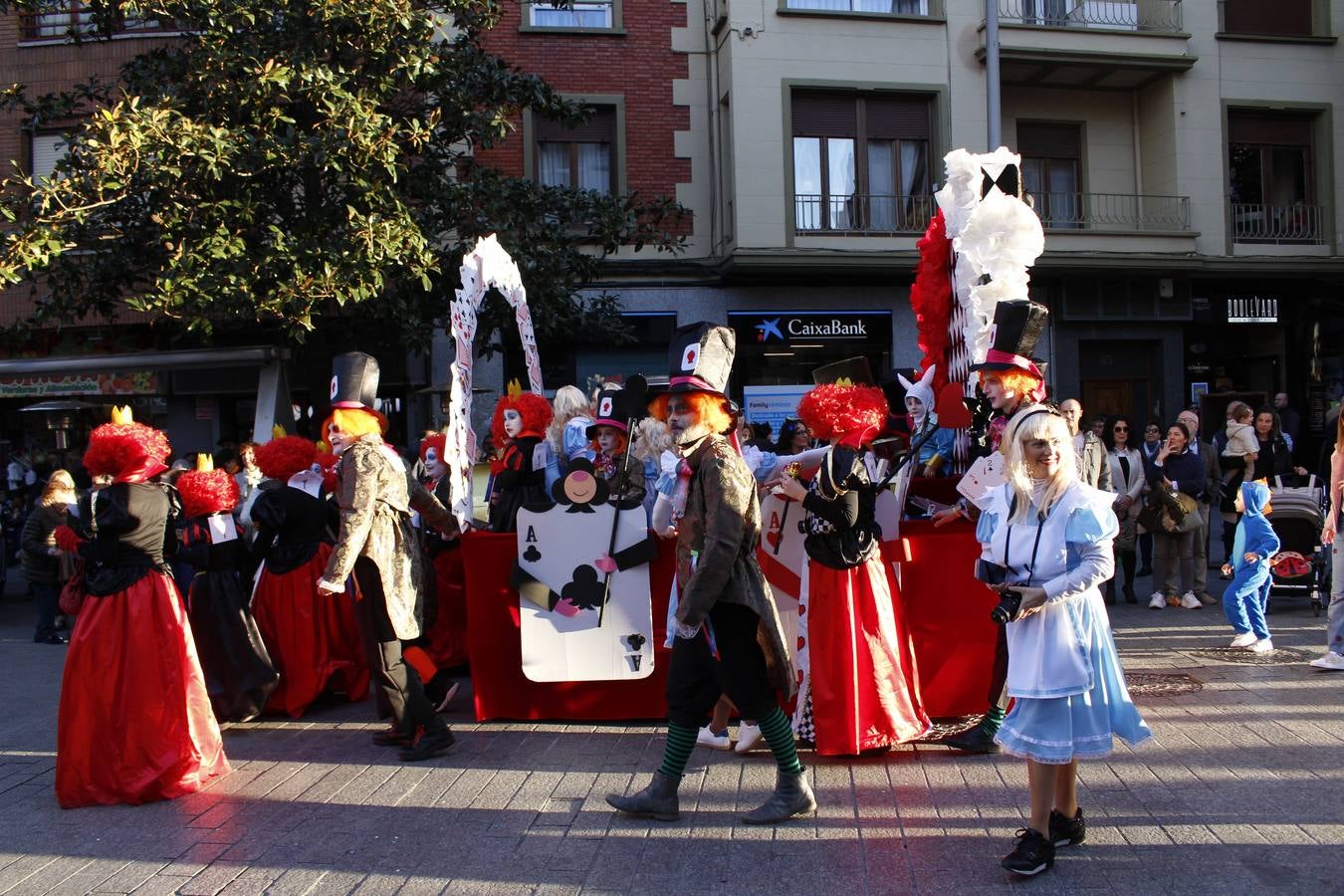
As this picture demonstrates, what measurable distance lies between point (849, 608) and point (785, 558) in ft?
2.17

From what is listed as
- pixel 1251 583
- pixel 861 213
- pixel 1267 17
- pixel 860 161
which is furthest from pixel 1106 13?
pixel 1251 583

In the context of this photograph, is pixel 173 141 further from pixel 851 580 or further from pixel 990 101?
pixel 990 101

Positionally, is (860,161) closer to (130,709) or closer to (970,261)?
(970,261)

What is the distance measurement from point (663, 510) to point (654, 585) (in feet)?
3.72

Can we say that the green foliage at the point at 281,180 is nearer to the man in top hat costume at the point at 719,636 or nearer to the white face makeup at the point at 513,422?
the white face makeup at the point at 513,422

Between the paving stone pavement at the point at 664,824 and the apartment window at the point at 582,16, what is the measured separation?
12.8 m

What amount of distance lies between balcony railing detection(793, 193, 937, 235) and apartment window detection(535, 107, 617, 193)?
295 centimetres

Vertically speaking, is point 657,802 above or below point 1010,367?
below

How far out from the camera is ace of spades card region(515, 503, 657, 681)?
607cm

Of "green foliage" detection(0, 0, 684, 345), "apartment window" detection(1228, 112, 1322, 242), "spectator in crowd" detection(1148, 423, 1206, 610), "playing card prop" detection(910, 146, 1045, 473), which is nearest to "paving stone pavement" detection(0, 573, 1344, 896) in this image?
"playing card prop" detection(910, 146, 1045, 473)

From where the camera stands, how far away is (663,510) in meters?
5.16

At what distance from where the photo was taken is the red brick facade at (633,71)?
16234 mm

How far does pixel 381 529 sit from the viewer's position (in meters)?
5.57

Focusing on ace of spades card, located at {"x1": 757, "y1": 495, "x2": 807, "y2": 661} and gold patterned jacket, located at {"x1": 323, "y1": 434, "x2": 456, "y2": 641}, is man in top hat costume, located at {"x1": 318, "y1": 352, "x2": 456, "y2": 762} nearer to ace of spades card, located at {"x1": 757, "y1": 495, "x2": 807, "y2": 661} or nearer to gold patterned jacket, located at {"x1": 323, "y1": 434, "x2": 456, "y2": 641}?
gold patterned jacket, located at {"x1": 323, "y1": 434, "x2": 456, "y2": 641}
